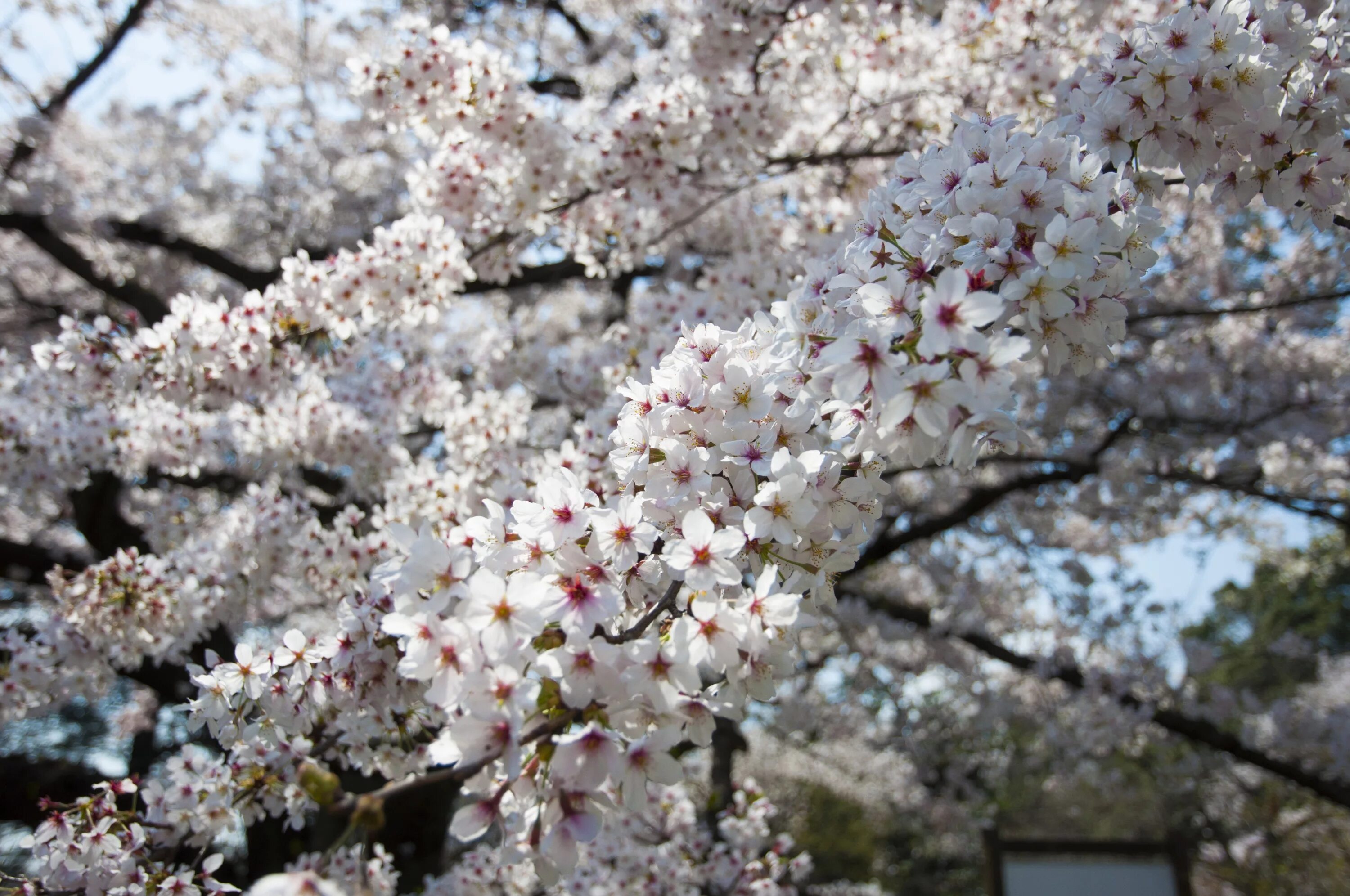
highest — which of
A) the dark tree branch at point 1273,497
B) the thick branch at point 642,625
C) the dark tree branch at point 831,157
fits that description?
the dark tree branch at point 831,157

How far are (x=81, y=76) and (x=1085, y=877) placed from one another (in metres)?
10.6

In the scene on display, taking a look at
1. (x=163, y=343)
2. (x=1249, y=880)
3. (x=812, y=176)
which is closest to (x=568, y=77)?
(x=812, y=176)

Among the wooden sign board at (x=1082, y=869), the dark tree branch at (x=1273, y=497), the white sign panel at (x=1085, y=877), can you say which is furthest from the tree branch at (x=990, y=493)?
the white sign panel at (x=1085, y=877)

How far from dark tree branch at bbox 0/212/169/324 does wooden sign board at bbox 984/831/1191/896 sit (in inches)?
315

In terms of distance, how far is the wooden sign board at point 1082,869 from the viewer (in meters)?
5.75

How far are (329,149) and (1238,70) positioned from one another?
8.97 meters

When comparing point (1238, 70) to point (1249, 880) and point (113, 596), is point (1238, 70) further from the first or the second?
point (1249, 880)

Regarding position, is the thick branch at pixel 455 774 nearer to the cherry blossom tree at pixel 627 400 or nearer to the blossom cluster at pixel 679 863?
the cherry blossom tree at pixel 627 400

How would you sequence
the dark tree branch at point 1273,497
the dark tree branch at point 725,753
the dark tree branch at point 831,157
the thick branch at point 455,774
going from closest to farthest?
the thick branch at point 455,774, the dark tree branch at point 831,157, the dark tree branch at point 1273,497, the dark tree branch at point 725,753

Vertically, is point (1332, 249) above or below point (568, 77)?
below

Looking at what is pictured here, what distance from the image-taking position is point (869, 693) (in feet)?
33.5

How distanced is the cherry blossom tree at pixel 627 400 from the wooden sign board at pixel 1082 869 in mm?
1078

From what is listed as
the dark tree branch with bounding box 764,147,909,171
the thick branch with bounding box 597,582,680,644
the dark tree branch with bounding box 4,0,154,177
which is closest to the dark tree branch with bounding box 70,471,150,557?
the dark tree branch with bounding box 4,0,154,177

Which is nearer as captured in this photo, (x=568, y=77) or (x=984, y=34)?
(x=984, y=34)
